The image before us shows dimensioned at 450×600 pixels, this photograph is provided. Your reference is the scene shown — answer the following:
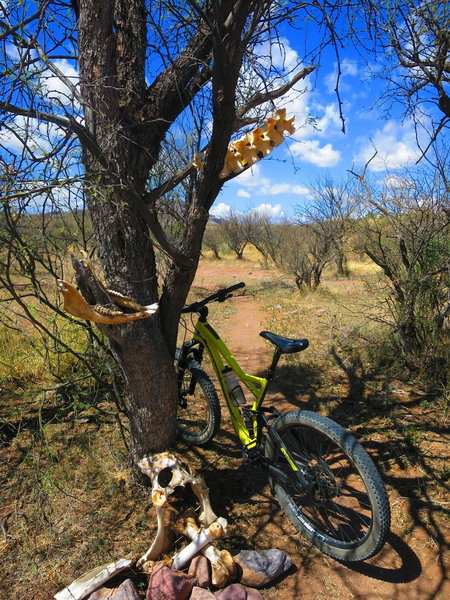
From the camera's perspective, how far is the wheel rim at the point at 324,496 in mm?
2271

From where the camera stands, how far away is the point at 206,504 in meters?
2.25

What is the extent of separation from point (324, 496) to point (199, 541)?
79 centimetres

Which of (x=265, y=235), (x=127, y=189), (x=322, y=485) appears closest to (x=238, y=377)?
(x=322, y=485)

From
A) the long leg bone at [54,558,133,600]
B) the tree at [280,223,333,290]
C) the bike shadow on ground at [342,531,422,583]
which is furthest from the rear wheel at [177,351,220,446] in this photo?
the tree at [280,223,333,290]

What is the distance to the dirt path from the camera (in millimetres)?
1968

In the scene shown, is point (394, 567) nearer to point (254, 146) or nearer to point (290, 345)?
point (290, 345)

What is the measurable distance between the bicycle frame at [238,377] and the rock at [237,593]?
82 cm

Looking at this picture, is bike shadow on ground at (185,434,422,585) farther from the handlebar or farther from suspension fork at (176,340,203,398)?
the handlebar

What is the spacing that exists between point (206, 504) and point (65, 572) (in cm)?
85

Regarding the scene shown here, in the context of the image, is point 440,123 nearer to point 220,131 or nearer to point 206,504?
point 220,131

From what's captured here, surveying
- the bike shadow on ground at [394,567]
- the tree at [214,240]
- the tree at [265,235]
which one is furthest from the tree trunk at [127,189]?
the tree at [214,240]

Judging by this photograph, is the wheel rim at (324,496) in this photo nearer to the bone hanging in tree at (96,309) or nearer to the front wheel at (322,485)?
the front wheel at (322,485)

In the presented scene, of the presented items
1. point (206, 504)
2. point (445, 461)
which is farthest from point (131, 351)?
point (445, 461)

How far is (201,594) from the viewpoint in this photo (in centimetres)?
184
